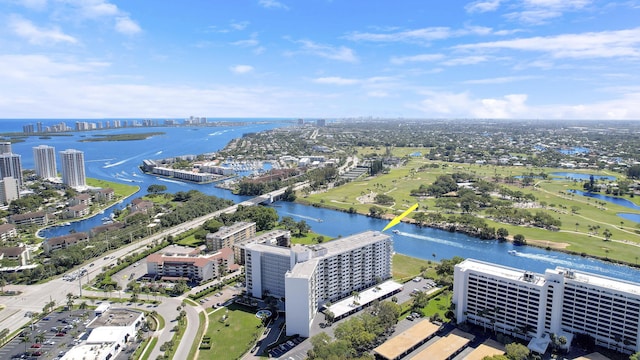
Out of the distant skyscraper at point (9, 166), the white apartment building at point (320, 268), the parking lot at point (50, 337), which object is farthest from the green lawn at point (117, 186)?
the white apartment building at point (320, 268)

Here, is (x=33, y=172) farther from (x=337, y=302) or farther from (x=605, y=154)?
(x=605, y=154)

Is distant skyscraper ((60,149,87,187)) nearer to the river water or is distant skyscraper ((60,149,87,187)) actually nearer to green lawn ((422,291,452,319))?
the river water

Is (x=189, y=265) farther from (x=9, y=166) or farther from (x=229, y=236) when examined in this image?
(x=9, y=166)

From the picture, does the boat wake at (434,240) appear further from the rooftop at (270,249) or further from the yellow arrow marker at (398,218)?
the rooftop at (270,249)

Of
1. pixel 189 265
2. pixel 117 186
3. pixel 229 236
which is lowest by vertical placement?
pixel 117 186

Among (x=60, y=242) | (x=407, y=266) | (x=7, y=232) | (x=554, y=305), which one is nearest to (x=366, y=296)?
(x=407, y=266)

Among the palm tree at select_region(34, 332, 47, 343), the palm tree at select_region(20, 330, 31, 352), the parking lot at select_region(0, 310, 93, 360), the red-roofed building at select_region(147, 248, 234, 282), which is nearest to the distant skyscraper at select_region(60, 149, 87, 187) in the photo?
the red-roofed building at select_region(147, 248, 234, 282)

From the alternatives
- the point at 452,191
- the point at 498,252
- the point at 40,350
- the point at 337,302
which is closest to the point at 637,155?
the point at 452,191
